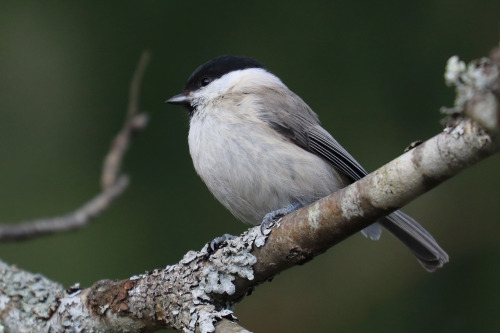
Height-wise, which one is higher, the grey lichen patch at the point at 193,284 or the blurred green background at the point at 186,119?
the blurred green background at the point at 186,119

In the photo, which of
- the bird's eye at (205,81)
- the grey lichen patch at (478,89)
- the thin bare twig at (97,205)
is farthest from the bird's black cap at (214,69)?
the grey lichen patch at (478,89)

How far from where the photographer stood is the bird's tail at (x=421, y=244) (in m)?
2.41

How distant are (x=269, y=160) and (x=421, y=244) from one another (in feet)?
2.14

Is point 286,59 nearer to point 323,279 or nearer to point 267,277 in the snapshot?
point 323,279

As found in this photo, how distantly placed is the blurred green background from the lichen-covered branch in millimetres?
577

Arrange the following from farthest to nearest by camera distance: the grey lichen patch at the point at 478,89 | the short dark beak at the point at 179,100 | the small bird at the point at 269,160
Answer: the short dark beak at the point at 179,100 < the small bird at the point at 269,160 < the grey lichen patch at the point at 478,89

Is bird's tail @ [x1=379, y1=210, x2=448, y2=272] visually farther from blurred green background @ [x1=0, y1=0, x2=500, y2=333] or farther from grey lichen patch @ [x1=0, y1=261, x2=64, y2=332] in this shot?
grey lichen patch @ [x1=0, y1=261, x2=64, y2=332]

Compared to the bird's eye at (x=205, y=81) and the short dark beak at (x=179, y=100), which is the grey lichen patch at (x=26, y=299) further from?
the bird's eye at (x=205, y=81)

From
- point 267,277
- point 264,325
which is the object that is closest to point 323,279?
point 264,325

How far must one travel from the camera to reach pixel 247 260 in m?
1.79

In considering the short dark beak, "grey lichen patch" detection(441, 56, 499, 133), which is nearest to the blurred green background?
the short dark beak

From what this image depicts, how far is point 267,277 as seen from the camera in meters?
1.83

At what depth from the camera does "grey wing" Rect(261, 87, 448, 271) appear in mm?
2445

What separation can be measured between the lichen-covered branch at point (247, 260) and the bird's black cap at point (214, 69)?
107cm
